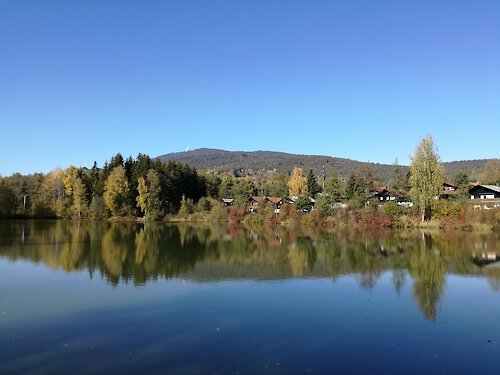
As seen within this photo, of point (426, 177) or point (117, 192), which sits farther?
point (117, 192)

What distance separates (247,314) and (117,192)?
196ft

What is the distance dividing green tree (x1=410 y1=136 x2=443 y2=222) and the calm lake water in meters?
25.0

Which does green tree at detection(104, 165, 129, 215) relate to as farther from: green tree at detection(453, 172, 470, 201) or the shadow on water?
green tree at detection(453, 172, 470, 201)

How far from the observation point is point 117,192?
6831 cm

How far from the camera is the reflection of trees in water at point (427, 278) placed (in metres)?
14.1

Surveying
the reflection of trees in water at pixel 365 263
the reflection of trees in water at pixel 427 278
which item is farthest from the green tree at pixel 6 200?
the reflection of trees in water at pixel 427 278

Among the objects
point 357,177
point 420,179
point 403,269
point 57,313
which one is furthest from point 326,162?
point 57,313

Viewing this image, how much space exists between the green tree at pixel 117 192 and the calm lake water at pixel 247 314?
43.6 m

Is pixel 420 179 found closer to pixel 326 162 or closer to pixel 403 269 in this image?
pixel 403 269

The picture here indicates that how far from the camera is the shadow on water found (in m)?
19.2

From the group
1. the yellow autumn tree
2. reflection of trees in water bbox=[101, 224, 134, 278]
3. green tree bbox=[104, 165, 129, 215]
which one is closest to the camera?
reflection of trees in water bbox=[101, 224, 134, 278]

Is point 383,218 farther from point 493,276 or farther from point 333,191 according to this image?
point 493,276

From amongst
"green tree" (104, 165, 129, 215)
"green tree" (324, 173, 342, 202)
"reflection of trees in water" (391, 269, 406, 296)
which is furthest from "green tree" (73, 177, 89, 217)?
"reflection of trees in water" (391, 269, 406, 296)

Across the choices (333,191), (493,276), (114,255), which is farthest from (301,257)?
(333,191)
